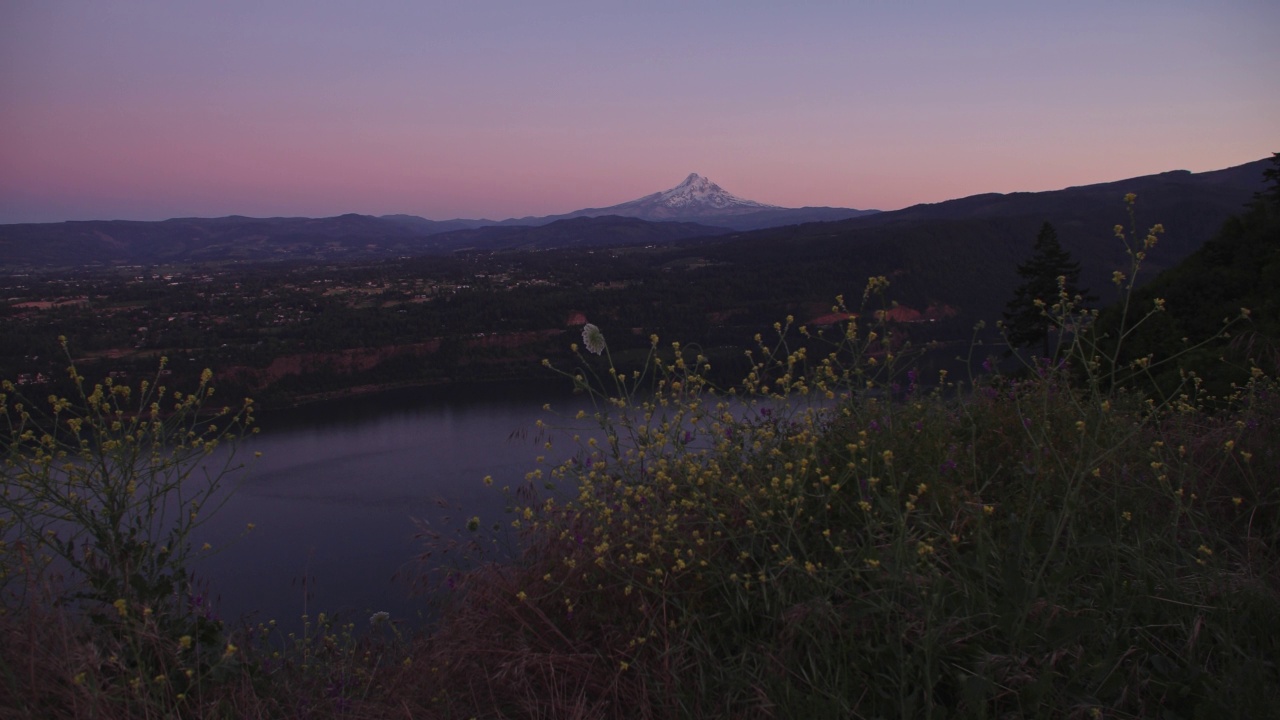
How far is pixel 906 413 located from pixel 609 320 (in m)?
37.6

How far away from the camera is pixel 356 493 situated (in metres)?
18.2

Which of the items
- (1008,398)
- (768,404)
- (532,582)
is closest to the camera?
(532,582)

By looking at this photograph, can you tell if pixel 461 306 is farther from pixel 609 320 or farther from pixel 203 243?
pixel 203 243

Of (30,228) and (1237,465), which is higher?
(30,228)

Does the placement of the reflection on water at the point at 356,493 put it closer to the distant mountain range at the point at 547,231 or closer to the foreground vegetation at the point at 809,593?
the foreground vegetation at the point at 809,593

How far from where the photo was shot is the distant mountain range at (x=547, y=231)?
66375mm

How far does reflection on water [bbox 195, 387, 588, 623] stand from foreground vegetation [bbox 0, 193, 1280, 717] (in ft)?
3.99

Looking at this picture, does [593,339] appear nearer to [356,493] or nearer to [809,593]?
[809,593]

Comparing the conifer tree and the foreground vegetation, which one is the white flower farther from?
the conifer tree

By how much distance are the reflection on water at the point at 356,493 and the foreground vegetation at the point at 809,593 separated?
3.99 ft

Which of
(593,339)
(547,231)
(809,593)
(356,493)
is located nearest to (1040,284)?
(593,339)

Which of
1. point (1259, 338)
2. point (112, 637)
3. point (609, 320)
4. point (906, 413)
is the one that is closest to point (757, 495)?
point (906, 413)

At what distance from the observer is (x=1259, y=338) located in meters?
5.22

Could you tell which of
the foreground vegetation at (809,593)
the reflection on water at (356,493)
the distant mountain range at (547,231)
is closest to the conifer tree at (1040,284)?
the reflection on water at (356,493)
